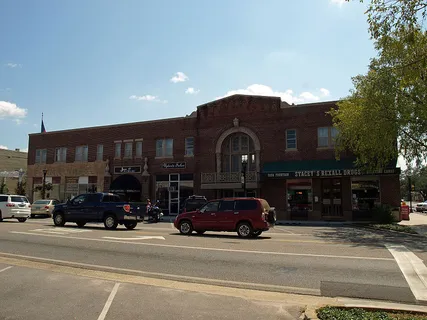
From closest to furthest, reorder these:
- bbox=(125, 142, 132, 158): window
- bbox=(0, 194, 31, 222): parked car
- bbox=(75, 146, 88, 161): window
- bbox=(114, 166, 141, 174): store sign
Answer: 1. bbox=(0, 194, 31, 222): parked car
2. bbox=(114, 166, 141, 174): store sign
3. bbox=(125, 142, 132, 158): window
4. bbox=(75, 146, 88, 161): window

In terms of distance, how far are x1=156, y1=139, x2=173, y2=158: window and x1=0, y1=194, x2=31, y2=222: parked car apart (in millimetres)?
13628

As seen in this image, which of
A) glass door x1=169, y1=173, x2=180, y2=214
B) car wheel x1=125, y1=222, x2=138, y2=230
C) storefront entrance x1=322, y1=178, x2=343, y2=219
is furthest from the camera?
glass door x1=169, y1=173, x2=180, y2=214

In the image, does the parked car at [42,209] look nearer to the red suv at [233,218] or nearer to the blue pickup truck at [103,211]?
the blue pickup truck at [103,211]

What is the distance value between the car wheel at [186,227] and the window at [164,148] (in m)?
18.1

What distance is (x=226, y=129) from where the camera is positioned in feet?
105

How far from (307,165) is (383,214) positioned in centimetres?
644

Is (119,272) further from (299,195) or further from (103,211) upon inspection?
(299,195)

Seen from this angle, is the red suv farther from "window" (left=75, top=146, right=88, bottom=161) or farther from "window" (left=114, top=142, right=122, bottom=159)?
"window" (left=75, top=146, right=88, bottom=161)

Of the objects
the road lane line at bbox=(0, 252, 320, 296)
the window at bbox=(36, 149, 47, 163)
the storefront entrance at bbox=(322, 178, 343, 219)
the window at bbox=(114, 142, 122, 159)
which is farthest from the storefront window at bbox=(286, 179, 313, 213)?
the window at bbox=(36, 149, 47, 163)

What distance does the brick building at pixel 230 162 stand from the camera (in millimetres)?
27297

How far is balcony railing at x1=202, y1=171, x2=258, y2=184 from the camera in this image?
29.5m

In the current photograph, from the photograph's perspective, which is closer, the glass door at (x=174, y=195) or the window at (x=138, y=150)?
the glass door at (x=174, y=195)

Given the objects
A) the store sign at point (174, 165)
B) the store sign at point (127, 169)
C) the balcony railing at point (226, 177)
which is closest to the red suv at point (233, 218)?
the balcony railing at point (226, 177)

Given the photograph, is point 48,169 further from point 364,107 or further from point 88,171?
point 364,107
